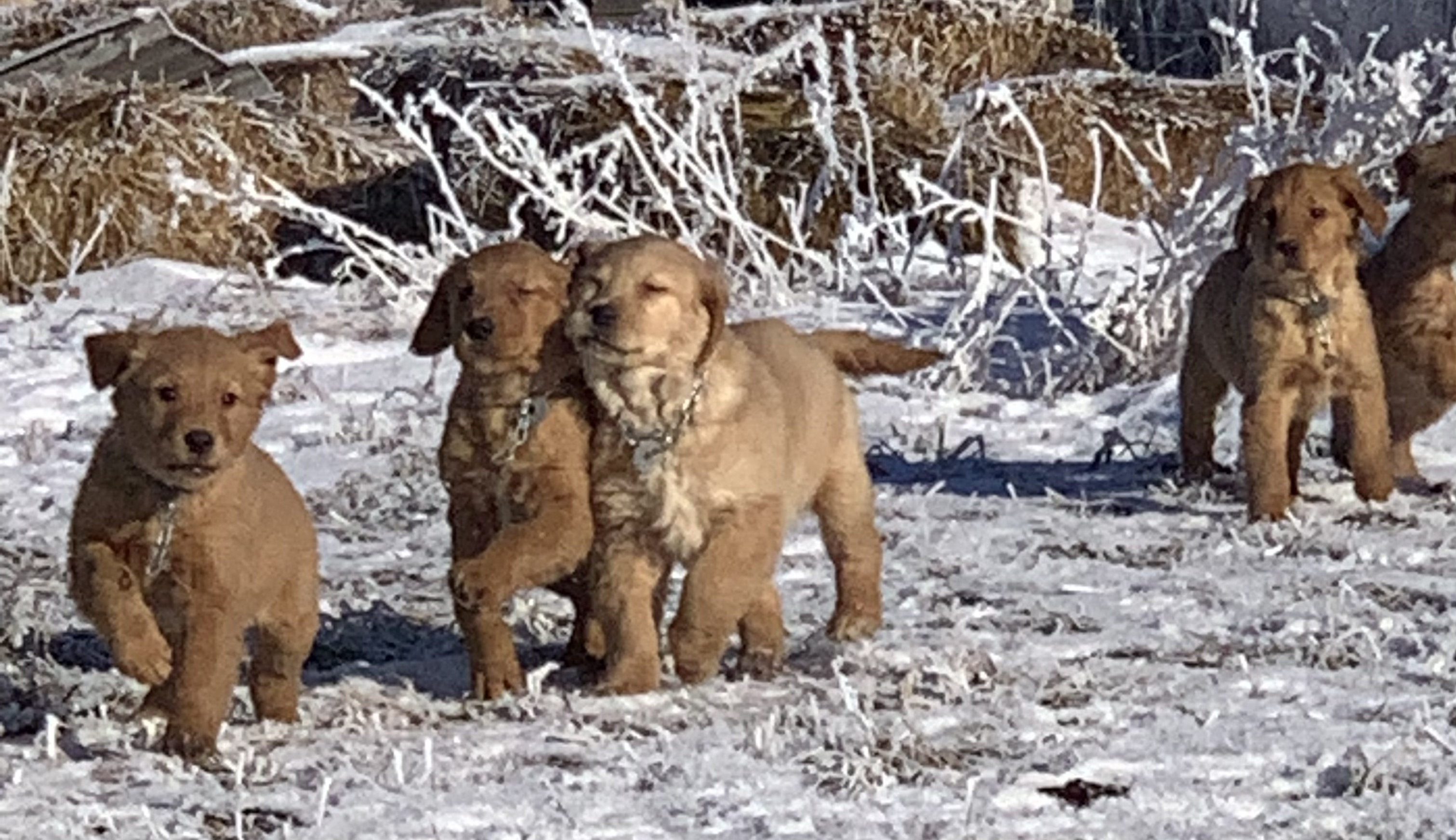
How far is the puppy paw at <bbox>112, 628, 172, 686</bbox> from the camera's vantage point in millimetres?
4297

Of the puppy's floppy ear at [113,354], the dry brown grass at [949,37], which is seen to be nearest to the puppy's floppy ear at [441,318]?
the puppy's floppy ear at [113,354]

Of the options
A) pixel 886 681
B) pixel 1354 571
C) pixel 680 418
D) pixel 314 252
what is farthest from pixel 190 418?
pixel 314 252

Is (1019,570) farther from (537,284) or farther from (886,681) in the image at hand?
(537,284)

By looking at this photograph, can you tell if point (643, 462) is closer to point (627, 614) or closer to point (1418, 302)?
point (627, 614)

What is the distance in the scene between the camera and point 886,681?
A: 4844mm

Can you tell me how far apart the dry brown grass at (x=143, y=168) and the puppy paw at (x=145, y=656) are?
6266 mm

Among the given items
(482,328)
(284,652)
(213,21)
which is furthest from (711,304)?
(213,21)

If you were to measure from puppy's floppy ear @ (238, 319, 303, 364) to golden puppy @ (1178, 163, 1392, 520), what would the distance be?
297 centimetres

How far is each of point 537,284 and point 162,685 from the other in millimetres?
942

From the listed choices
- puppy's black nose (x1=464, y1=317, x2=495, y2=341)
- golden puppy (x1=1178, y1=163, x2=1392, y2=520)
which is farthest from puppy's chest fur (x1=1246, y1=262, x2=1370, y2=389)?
puppy's black nose (x1=464, y1=317, x2=495, y2=341)

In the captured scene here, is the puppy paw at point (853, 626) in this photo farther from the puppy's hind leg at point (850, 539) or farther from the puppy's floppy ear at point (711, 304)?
the puppy's floppy ear at point (711, 304)

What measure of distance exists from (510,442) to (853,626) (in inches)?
38.6

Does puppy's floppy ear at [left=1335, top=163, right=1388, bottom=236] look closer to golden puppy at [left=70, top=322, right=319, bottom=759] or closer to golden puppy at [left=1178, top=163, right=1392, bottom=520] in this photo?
golden puppy at [left=1178, top=163, right=1392, bottom=520]

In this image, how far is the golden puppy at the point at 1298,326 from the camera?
657cm
